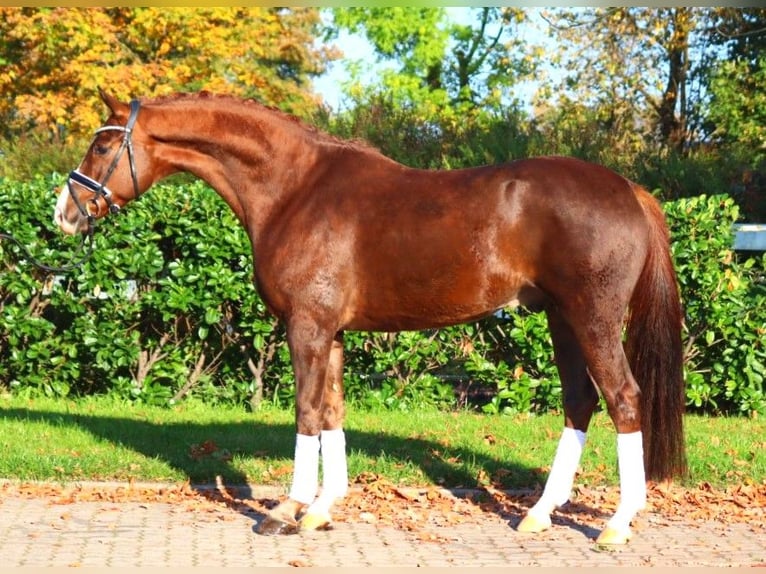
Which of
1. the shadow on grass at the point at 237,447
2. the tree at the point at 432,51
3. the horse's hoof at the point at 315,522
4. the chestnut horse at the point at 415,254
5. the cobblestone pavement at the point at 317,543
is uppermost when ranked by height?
the tree at the point at 432,51

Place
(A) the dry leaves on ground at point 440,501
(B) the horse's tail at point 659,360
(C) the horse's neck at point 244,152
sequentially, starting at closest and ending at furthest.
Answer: (B) the horse's tail at point 659,360, (C) the horse's neck at point 244,152, (A) the dry leaves on ground at point 440,501

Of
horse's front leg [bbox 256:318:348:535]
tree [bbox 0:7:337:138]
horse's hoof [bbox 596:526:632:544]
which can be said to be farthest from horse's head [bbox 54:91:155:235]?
tree [bbox 0:7:337:138]

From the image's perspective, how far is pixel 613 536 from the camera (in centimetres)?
575

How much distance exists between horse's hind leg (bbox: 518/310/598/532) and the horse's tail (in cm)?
33

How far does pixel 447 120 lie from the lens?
16.5 meters

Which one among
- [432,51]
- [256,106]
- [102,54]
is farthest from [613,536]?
[432,51]

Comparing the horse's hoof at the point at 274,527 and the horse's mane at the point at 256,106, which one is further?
the horse's mane at the point at 256,106

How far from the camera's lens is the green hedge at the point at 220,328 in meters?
9.52

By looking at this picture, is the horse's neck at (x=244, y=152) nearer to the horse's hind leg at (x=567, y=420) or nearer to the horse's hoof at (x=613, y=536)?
the horse's hind leg at (x=567, y=420)

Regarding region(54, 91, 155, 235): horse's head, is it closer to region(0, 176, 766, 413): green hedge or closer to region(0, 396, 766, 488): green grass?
region(0, 396, 766, 488): green grass

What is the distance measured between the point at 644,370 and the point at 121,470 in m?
3.56

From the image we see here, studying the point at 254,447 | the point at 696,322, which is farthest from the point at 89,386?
the point at 696,322

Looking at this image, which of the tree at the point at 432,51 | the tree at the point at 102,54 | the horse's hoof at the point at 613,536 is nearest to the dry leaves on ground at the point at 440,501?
the horse's hoof at the point at 613,536

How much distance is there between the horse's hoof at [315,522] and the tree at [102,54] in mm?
15881
